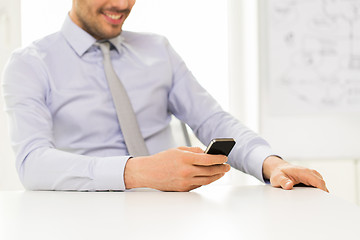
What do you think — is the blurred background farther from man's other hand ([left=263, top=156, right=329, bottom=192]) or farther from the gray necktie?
man's other hand ([left=263, top=156, right=329, bottom=192])

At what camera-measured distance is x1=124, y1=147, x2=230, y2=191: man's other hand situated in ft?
3.38

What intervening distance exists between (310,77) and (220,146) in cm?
165

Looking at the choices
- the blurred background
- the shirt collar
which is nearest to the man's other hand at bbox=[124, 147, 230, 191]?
the shirt collar

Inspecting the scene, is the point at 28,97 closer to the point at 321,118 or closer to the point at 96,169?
the point at 96,169

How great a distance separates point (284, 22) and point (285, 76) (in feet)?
0.91

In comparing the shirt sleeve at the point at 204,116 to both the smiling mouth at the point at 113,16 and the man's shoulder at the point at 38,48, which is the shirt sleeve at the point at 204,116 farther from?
the man's shoulder at the point at 38,48

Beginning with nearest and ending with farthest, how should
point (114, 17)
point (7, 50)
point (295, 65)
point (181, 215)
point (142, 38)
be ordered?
point (181, 215), point (114, 17), point (142, 38), point (7, 50), point (295, 65)

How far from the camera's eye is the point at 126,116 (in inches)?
57.9

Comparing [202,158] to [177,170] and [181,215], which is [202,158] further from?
[181,215]

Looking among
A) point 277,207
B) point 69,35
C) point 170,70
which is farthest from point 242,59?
point 277,207

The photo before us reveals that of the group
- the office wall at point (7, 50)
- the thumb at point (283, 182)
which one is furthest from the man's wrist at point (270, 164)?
the office wall at point (7, 50)

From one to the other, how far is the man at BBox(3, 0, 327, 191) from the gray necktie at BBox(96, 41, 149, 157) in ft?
0.12

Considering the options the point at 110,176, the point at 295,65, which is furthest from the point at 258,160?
the point at 295,65

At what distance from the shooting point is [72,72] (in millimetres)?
1521
